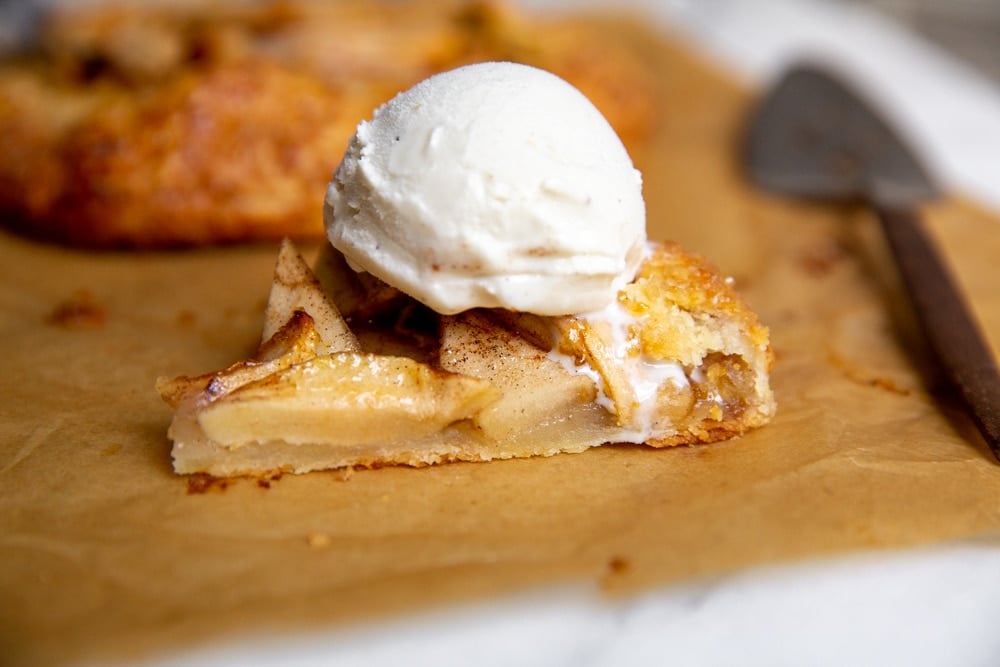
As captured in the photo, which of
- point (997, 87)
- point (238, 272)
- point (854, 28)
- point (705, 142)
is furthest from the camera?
point (854, 28)

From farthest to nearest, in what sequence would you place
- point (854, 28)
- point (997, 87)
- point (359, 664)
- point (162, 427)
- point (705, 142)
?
point (854, 28) → point (997, 87) → point (705, 142) → point (162, 427) → point (359, 664)

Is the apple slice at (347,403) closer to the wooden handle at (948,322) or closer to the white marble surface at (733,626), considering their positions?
the white marble surface at (733,626)

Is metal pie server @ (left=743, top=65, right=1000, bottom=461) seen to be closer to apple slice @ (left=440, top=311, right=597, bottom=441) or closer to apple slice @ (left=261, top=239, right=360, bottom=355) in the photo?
apple slice @ (left=440, top=311, right=597, bottom=441)

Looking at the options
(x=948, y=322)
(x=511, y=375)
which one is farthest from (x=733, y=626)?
(x=948, y=322)

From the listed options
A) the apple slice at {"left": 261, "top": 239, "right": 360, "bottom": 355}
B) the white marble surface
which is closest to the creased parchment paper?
the white marble surface

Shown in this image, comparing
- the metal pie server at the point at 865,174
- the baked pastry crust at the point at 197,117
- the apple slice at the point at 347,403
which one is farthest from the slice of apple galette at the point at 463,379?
the baked pastry crust at the point at 197,117

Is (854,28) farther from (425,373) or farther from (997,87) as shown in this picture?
(425,373)

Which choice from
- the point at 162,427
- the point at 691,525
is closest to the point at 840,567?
the point at 691,525
